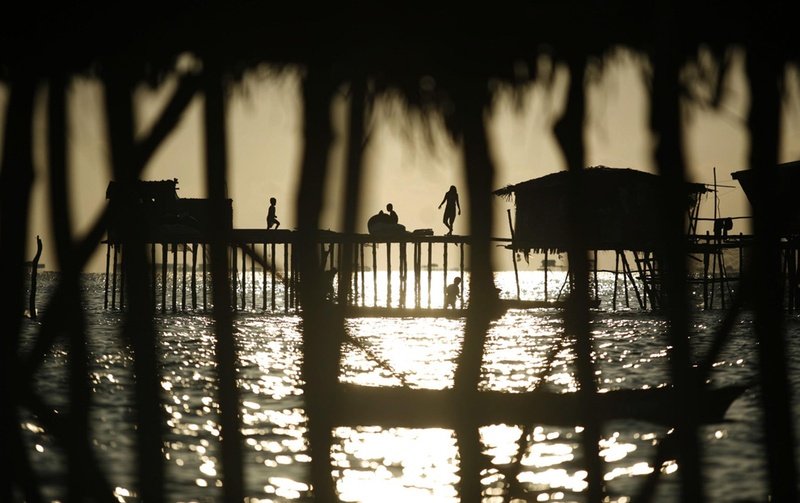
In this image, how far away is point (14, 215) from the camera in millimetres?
4984

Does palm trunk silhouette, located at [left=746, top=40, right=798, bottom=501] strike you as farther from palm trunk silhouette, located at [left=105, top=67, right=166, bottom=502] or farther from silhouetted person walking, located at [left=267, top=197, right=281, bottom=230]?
silhouetted person walking, located at [left=267, top=197, right=281, bottom=230]

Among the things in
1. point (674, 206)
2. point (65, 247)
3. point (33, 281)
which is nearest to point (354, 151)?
point (65, 247)

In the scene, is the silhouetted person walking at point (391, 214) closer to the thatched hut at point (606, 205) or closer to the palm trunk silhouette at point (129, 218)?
the thatched hut at point (606, 205)

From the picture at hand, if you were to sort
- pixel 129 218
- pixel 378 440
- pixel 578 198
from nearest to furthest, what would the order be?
pixel 129 218
pixel 578 198
pixel 378 440

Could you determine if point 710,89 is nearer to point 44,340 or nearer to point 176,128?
point 176,128

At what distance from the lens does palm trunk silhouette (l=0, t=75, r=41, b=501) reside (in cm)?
467

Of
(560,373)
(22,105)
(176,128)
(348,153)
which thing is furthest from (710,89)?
(560,373)

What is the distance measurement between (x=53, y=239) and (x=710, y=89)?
10.3 ft

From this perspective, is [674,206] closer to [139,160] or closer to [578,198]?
[578,198]

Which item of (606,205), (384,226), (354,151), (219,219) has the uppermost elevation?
(606,205)

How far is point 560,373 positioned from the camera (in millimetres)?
13398

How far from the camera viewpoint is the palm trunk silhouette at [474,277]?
485cm

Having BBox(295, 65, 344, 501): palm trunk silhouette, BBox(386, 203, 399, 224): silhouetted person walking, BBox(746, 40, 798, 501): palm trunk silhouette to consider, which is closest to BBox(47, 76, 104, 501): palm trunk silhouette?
BBox(295, 65, 344, 501): palm trunk silhouette

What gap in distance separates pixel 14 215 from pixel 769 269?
3654mm
